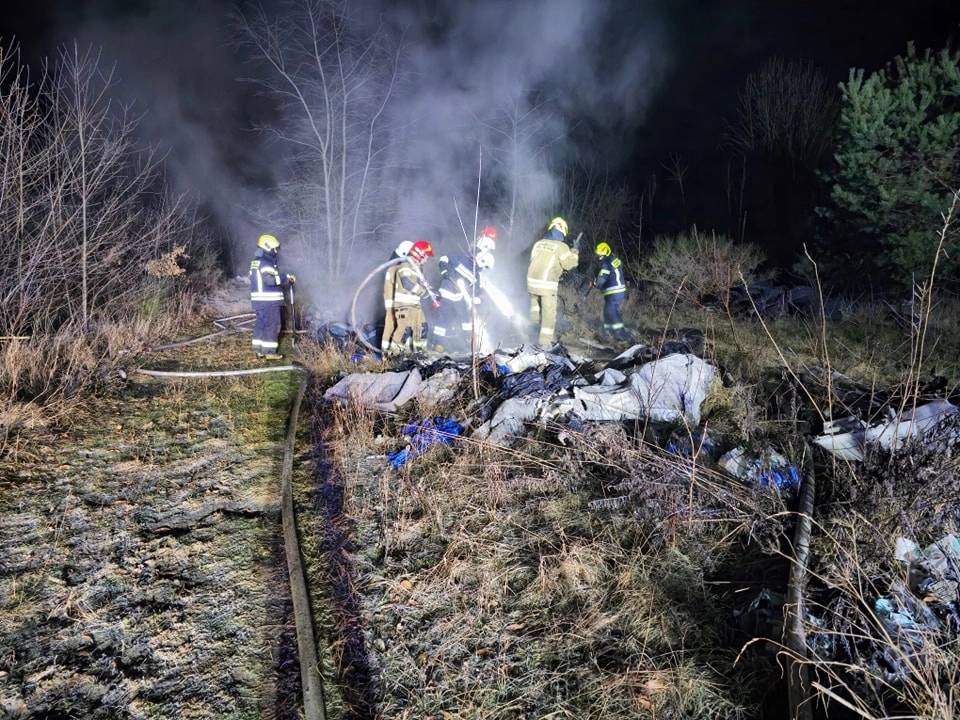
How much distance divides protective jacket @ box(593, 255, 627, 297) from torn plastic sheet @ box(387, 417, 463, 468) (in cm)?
437

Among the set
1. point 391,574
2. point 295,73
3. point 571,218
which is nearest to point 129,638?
point 391,574

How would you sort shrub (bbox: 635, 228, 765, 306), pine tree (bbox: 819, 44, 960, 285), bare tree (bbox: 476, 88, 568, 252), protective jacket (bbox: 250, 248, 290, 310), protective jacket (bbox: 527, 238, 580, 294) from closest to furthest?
protective jacket (bbox: 250, 248, 290, 310) → protective jacket (bbox: 527, 238, 580, 294) → pine tree (bbox: 819, 44, 960, 285) → shrub (bbox: 635, 228, 765, 306) → bare tree (bbox: 476, 88, 568, 252)

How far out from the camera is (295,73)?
11.8 meters

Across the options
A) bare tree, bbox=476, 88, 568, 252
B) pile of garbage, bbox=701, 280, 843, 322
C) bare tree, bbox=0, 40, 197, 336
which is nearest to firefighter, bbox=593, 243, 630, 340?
pile of garbage, bbox=701, 280, 843, 322

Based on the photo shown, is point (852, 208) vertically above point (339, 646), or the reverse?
point (852, 208)

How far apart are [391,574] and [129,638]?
4.45ft

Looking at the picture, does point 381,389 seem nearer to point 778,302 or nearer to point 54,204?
point 54,204

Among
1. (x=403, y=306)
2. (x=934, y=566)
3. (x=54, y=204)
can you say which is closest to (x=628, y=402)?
(x=934, y=566)

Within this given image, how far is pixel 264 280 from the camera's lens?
7137 millimetres

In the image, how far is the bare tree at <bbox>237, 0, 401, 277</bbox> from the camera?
11.5m

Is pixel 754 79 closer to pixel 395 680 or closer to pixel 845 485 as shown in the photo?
pixel 845 485

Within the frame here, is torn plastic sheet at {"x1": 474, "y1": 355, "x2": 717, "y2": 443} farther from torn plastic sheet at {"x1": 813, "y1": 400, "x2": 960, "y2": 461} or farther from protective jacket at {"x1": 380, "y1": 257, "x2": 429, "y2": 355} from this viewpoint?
protective jacket at {"x1": 380, "y1": 257, "x2": 429, "y2": 355}

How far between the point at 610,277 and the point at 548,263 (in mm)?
1100

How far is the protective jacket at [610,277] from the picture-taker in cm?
805
